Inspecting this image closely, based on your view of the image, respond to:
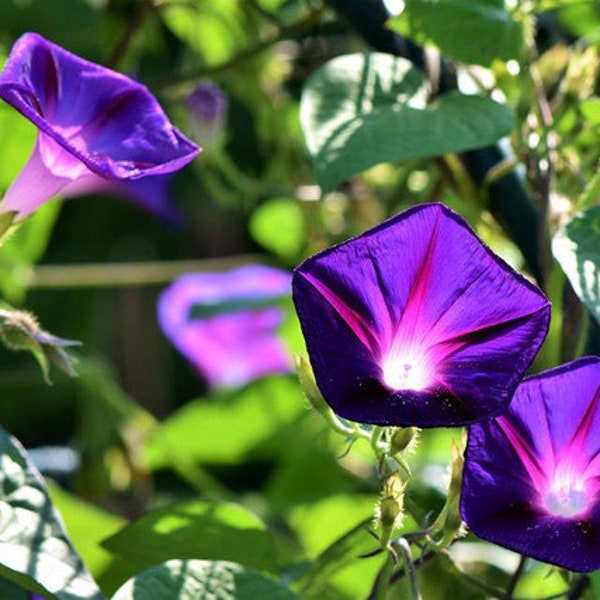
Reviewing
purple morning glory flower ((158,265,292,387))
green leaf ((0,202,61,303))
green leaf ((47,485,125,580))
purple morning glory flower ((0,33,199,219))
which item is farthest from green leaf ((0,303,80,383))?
purple morning glory flower ((158,265,292,387))

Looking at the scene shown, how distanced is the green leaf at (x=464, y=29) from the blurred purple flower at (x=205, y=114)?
395 millimetres

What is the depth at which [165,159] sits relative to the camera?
2.20 ft

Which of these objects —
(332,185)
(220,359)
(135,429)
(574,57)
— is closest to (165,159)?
(332,185)

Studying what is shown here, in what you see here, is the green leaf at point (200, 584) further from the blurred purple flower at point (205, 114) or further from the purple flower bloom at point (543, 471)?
the blurred purple flower at point (205, 114)

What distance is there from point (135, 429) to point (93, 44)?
1.09 ft

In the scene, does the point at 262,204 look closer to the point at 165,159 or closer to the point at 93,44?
the point at 93,44

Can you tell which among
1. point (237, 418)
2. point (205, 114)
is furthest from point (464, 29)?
point (237, 418)

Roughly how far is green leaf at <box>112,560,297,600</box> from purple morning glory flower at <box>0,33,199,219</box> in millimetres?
186

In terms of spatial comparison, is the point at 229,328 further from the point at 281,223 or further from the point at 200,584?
the point at 200,584

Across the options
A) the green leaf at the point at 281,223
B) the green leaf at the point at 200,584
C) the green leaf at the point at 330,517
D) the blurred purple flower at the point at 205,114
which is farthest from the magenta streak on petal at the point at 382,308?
the green leaf at the point at 281,223

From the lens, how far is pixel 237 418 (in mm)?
1277

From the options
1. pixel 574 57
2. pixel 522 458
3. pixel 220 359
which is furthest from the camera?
pixel 220 359

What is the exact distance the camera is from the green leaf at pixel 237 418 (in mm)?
1268

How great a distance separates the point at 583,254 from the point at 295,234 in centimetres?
78
